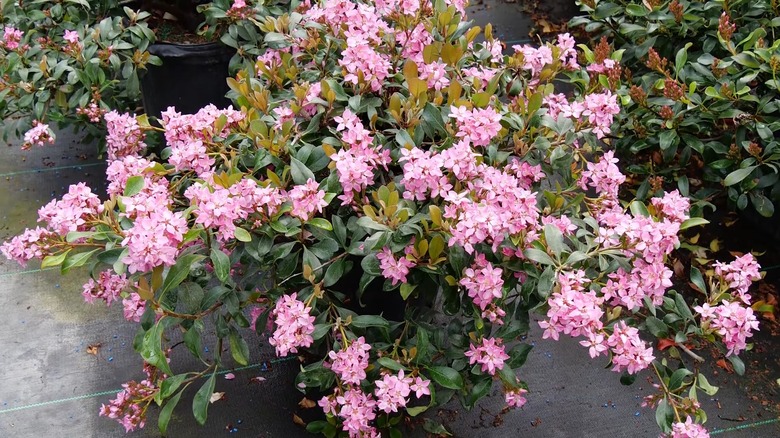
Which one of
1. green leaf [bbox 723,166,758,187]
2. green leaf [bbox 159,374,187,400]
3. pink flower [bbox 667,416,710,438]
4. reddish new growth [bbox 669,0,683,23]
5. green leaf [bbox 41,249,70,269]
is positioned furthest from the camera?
reddish new growth [bbox 669,0,683,23]

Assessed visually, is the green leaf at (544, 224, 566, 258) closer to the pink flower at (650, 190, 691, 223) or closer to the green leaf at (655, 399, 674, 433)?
the pink flower at (650, 190, 691, 223)

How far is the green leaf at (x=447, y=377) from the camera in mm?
1675

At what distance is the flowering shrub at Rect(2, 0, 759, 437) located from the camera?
4.92ft

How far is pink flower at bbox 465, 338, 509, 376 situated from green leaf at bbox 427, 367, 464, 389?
46mm

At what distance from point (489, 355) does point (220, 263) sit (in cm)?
64

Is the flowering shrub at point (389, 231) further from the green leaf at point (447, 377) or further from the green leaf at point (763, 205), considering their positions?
the green leaf at point (763, 205)

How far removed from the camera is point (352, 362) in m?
1.60

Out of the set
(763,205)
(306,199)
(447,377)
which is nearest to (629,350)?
(447,377)

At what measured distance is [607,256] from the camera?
1.67 m

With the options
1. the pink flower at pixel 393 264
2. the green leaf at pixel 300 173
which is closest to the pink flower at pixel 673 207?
the pink flower at pixel 393 264

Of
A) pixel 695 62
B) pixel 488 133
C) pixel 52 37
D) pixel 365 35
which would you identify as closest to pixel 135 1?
pixel 52 37

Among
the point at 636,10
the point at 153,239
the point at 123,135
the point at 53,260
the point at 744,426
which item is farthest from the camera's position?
the point at 636,10

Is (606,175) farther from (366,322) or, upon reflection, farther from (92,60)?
(92,60)

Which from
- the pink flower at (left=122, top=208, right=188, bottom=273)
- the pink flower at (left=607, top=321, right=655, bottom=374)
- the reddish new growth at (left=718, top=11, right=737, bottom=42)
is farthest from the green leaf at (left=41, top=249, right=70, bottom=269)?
the reddish new growth at (left=718, top=11, right=737, bottom=42)
